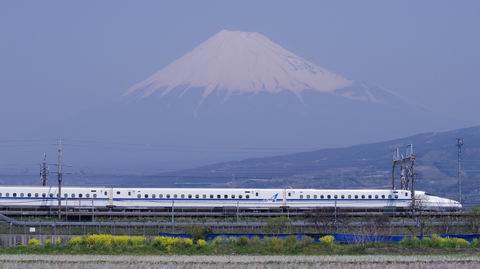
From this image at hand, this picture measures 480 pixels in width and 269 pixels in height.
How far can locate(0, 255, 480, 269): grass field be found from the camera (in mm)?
26203

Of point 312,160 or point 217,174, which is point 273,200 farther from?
point 312,160

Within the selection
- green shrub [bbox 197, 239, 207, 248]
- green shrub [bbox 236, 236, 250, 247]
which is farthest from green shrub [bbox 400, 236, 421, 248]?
green shrub [bbox 197, 239, 207, 248]

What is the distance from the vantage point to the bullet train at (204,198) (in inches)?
2036

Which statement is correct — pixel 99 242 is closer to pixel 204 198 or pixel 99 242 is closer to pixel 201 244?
pixel 201 244

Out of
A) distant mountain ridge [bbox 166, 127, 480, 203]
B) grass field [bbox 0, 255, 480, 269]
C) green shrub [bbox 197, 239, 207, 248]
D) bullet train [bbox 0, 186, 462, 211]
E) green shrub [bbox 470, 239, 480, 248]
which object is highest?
distant mountain ridge [bbox 166, 127, 480, 203]

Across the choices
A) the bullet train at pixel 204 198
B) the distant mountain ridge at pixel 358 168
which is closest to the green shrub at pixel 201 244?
the bullet train at pixel 204 198

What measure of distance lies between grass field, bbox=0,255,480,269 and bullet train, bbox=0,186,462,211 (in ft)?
73.3

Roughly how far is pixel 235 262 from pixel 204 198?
25250 mm

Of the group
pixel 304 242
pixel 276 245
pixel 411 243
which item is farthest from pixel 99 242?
pixel 411 243

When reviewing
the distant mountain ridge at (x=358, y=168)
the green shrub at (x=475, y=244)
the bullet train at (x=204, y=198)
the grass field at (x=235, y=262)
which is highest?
the distant mountain ridge at (x=358, y=168)

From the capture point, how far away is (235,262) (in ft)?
91.2

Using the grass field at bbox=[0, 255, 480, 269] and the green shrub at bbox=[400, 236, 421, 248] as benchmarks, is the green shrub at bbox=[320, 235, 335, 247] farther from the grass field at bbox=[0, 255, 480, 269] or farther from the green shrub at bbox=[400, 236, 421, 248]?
the grass field at bbox=[0, 255, 480, 269]

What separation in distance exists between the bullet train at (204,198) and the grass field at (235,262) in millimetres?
22357

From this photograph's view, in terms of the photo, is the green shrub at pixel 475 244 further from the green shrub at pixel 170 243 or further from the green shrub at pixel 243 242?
the green shrub at pixel 170 243
